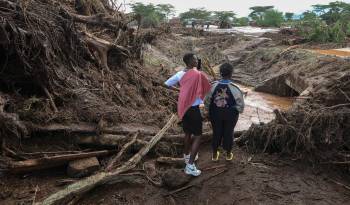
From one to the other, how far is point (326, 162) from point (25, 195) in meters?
3.84

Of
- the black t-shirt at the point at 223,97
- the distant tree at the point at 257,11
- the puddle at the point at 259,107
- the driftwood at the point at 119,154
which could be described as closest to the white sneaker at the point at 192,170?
the black t-shirt at the point at 223,97

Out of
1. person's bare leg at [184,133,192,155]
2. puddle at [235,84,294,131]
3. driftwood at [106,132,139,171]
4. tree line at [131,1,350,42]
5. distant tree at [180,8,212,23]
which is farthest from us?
distant tree at [180,8,212,23]

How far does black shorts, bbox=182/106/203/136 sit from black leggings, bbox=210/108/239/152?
21cm

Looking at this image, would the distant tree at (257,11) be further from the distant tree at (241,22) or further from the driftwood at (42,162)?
the driftwood at (42,162)

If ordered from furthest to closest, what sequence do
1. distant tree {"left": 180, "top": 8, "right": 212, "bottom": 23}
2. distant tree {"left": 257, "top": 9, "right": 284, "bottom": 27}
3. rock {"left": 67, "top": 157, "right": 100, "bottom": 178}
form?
distant tree {"left": 180, "top": 8, "right": 212, "bottom": 23} < distant tree {"left": 257, "top": 9, "right": 284, "bottom": 27} < rock {"left": 67, "top": 157, "right": 100, "bottom": 178}

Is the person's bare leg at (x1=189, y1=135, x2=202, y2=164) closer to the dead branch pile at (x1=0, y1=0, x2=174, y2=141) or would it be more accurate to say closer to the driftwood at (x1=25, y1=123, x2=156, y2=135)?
the driftwood at (x1=25, y1=123, x2=156, y2=135)

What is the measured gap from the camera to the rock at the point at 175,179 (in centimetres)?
501

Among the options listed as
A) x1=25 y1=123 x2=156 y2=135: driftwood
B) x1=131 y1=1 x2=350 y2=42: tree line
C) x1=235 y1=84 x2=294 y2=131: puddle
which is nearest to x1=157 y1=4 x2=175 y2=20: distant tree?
x1=131 y1=1 x2=350 y2=42: tree line

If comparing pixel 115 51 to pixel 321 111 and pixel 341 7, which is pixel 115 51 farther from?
pixel 341 7

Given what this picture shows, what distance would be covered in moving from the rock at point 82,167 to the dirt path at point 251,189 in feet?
1.14

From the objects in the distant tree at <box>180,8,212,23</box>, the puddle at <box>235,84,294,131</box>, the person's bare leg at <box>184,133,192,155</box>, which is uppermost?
the distant tree at <box>180,8,212,23</box>

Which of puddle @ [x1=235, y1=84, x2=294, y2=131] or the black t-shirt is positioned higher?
the black t-shirt

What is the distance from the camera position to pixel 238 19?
128 ft

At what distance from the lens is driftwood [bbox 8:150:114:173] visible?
5172 mm
